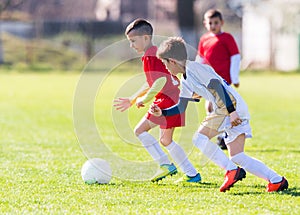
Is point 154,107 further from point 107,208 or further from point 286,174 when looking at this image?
point 286,174

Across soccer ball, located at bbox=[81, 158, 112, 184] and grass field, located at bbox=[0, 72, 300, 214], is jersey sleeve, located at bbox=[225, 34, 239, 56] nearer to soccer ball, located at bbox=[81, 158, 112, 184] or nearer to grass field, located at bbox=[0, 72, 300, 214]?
grass field, located at bbox=[0, 72, 300, 214]

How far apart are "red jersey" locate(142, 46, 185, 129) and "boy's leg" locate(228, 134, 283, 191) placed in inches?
28.9

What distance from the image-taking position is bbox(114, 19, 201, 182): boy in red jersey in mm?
6500

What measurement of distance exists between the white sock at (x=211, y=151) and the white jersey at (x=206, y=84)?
346mm

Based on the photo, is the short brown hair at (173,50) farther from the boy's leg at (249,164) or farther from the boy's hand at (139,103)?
the boy's leg at (249,164)

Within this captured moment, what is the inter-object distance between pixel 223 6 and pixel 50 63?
92.2ft

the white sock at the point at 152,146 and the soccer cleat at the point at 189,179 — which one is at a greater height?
the white sock at the point at 152,146

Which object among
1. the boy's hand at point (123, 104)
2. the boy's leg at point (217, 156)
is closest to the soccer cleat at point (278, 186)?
the boy's leg at point (217, 156)

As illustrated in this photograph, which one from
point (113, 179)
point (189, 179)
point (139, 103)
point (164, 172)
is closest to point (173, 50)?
point (139, 103)

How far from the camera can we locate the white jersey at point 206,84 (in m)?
5.82

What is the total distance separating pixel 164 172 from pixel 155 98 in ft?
2.47

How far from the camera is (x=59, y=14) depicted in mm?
54562

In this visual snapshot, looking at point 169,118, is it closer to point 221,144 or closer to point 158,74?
point 158,74

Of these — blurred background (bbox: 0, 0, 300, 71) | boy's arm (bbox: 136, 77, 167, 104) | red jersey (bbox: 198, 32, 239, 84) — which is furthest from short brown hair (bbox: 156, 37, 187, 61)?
blurred background (bbox: 0, 0, 300, 71)
